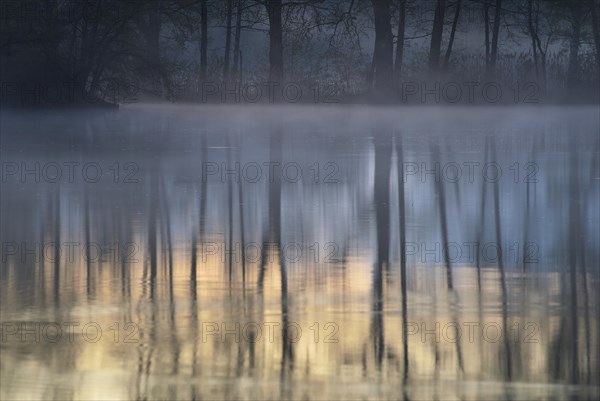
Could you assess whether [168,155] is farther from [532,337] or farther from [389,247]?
[532,337]

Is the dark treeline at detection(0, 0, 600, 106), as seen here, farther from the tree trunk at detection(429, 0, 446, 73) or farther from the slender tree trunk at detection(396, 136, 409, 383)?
the slender tree trunk at detection(396, 136, 409, 383)

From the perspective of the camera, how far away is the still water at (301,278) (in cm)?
419

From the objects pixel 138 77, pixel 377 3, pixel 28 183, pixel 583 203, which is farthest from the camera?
pixel 377 3

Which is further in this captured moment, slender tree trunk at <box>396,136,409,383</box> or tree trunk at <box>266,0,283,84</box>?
tree trunk at <box>266,0,283,84</box>

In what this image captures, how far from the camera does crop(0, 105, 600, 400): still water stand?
4.19m

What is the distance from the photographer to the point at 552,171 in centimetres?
1202

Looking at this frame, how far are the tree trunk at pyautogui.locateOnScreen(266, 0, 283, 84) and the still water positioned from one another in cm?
2360

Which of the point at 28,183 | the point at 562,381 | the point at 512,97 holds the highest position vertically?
the point at 512,97

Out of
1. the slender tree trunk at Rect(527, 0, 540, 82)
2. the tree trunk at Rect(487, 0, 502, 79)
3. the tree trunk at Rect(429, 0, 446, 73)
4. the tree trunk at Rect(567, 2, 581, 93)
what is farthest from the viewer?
the tree trunk at Rect(429, 0, 446, 73)

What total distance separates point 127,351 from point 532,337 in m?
1.36

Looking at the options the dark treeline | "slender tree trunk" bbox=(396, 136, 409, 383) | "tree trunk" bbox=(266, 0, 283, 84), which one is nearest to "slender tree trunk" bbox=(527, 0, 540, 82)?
the dark treeline

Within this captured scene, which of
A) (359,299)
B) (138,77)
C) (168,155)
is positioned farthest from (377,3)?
(359,299)

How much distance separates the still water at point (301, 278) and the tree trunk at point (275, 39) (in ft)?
77.4

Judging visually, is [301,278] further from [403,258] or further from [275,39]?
[275,39]
